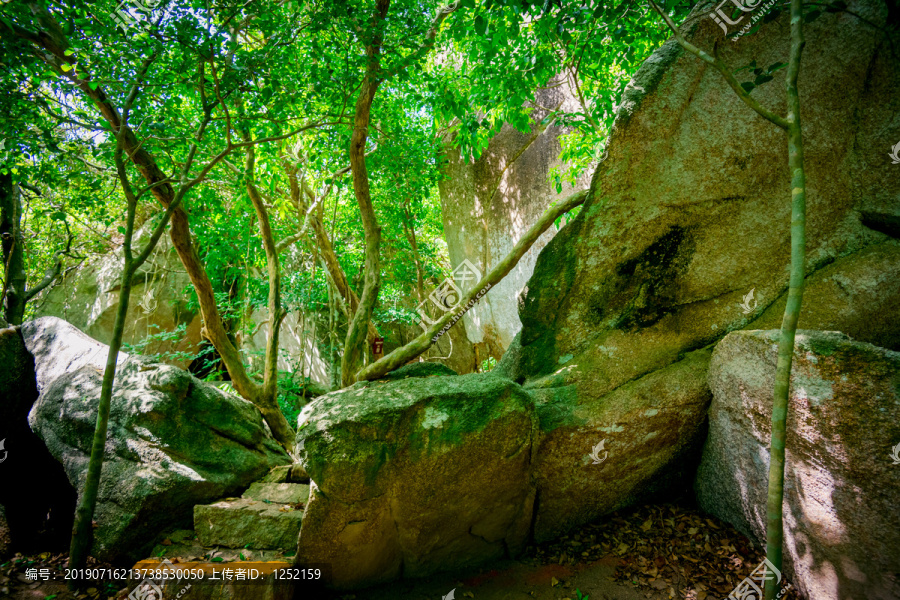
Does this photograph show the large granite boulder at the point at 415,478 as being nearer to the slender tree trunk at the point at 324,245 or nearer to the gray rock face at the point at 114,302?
the slender tree trunk at the point at 324,245

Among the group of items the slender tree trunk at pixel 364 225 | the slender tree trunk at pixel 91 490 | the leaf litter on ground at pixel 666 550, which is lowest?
the leaf litter on ground at pixel 666 550

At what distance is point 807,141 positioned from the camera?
12.7ft

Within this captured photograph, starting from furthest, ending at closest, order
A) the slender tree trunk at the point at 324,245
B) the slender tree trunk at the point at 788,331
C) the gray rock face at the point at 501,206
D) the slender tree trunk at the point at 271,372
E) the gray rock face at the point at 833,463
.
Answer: the gray rock face at the point at 501,206
the slender tree trunk at the point at 324,245
the slender tree trunk at the point at 271,372
the gray rock face at the point at 833,463
the slender tree trunk at the point at 788,331

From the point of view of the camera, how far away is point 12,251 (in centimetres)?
659

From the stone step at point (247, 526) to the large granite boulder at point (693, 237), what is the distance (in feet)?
7.44

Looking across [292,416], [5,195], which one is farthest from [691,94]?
[5,195]

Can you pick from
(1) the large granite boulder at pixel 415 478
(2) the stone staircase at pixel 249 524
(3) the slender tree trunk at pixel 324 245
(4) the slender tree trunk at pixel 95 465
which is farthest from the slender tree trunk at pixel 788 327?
(3) the slender tree trunk at pixel 324 245

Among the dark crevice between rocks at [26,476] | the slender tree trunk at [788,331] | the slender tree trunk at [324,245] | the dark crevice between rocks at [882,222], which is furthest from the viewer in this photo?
the slender tree trunk at [324,245]

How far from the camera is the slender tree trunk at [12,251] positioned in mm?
6516

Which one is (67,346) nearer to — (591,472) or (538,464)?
(538,464)

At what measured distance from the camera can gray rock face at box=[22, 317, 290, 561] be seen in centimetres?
386

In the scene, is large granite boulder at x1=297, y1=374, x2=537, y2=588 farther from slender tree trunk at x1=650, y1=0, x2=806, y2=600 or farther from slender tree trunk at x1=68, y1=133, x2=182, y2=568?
slender tree trunk at x1=68, y1=133, x2=182, y2=568

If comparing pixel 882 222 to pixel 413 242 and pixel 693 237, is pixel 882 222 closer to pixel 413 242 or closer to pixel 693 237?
pixel 693 237

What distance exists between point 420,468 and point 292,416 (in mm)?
5122
